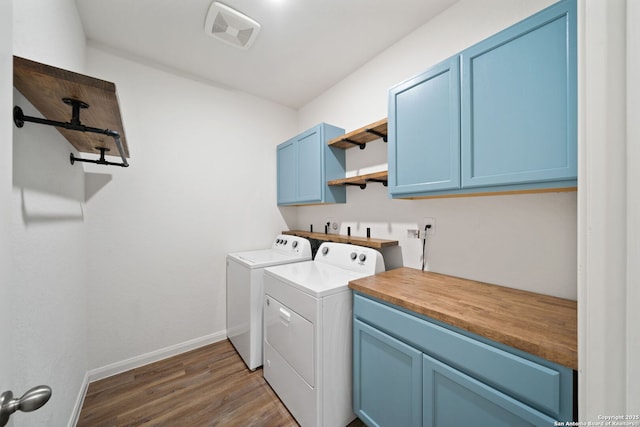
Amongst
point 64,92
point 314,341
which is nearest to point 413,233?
point 314,341

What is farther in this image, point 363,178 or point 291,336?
point 363,178

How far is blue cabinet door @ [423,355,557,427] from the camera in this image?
0.81 meters

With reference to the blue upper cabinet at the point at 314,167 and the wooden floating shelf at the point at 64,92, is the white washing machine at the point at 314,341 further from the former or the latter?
the wooden floating shelf at the point at 64,92

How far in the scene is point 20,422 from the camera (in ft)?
2.63

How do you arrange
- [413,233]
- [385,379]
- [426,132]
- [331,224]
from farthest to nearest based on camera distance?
1. [331,224]
2. [413,233]
3. [426,132]
4. [385,379]

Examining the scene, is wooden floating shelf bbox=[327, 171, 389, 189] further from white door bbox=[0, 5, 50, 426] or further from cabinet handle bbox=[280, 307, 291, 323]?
white door bbox=[0, 5, 50, 426]

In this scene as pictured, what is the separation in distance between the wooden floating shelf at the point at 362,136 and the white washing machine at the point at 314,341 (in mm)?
938

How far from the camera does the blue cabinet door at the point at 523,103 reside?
0.93 m

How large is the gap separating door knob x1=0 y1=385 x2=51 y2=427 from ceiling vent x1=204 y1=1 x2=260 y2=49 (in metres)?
2.03

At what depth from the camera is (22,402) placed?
46 centimetres

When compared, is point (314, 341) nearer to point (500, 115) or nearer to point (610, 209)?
point (610, 209)

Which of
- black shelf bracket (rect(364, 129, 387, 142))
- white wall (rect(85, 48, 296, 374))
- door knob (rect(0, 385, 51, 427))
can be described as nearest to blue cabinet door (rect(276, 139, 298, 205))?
white wall (rect(85, 48, 296, 374))

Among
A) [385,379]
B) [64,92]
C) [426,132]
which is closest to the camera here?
[64,92]

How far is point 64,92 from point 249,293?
160cm
